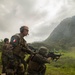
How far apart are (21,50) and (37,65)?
745 millimetres

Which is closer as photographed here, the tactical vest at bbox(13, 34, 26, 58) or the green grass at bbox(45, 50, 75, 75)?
the tactical vest at bbox(13, 34, 26, 58)

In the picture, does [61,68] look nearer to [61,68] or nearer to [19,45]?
[61,68]

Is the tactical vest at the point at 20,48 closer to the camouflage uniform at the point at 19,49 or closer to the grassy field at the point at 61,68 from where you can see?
the camouflage uniform at the point at 19,49

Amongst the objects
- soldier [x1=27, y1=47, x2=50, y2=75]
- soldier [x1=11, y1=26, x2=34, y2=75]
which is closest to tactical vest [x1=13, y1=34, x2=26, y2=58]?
soldier [x1=11, y1=26, x2=34, y2=75]

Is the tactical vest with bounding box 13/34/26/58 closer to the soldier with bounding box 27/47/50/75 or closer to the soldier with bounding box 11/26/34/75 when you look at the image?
the soldier with bounding box 11/26/34/75

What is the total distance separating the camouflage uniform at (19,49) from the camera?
→ 7836mm

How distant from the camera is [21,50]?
8070mm

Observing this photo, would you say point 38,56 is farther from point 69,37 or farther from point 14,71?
point 69,37

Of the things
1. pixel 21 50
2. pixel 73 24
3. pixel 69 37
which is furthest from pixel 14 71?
pixel 73 24

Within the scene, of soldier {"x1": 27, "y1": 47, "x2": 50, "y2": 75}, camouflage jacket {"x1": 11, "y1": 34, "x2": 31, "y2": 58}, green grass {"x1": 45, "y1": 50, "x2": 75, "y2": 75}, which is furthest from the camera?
green grass {"x1": 45, "y1": 50, "x2": 75, "y2": 75}

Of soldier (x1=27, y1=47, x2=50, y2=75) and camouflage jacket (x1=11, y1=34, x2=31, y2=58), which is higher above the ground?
camouflage jacket (x1=11, y1=34, x2=31, y2=58)

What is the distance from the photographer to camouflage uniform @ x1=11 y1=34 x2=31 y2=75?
7.84 metres

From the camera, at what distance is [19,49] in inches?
315

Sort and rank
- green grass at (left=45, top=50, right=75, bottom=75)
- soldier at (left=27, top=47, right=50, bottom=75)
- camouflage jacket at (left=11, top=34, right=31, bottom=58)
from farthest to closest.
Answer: green grass at (left=45, top=50, right=75, bottom=75)
soldier at (left=27, top=47, right=50, bottom=75)
camouflage jacket at (left=11, top=34, right=31, bottom=58)
